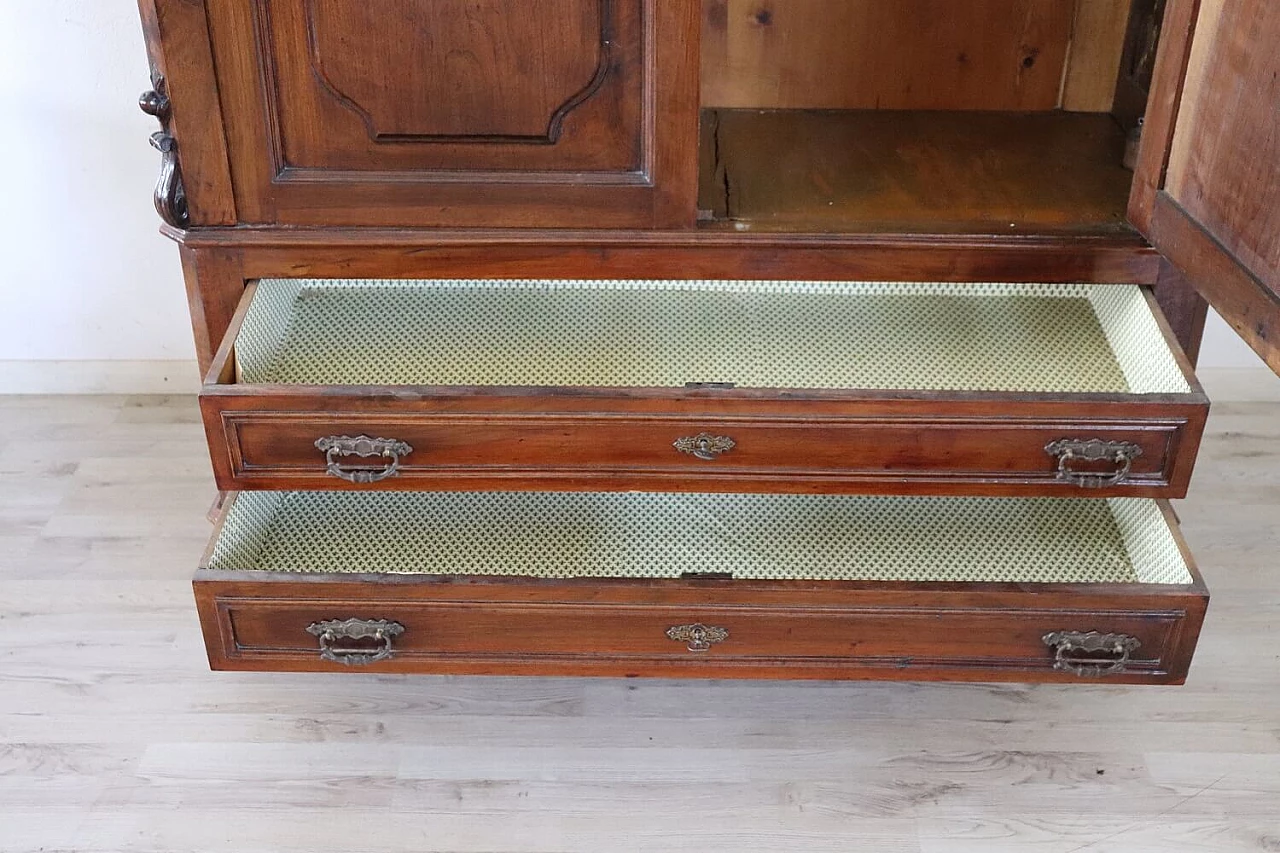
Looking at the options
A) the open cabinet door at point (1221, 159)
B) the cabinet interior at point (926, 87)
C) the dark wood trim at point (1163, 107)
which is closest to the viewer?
the open cabinet door at point (1221, 159)

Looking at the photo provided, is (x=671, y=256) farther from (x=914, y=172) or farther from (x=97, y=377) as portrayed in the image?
(x=97, y=377)

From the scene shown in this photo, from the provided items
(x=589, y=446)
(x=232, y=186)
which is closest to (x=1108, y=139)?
(x=589, y=446)

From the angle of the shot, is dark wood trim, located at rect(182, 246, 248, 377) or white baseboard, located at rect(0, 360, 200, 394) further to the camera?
white baseboard, located at rect(0, 360, 200, 394)

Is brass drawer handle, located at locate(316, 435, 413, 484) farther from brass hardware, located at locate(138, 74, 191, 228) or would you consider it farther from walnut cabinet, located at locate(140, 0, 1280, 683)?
brass hardware, located at locate(138, 74, 191, 228)

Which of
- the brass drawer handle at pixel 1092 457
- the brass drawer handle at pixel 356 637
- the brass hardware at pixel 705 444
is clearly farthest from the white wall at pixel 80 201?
the brass drawer handle at pixel 1092 457

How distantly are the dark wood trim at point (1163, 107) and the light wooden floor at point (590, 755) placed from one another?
615 mm

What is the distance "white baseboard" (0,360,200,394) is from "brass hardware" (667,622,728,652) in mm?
1114

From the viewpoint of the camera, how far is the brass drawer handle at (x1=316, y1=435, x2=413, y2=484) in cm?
124

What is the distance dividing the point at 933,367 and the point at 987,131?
0.45 meters

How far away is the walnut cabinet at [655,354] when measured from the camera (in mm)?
1203

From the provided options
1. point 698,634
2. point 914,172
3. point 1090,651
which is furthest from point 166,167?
point 1090,651

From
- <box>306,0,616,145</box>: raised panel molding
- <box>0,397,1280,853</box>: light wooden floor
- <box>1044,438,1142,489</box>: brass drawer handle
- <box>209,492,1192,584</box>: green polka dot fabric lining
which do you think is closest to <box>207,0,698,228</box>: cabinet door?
<box>306,0,616,145</box>: raised panel molding

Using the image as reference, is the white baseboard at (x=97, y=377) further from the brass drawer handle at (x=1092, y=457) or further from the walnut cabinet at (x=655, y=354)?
the brass drawer handle at (x=1092, y=457)

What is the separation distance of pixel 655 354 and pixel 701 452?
0.17 m
